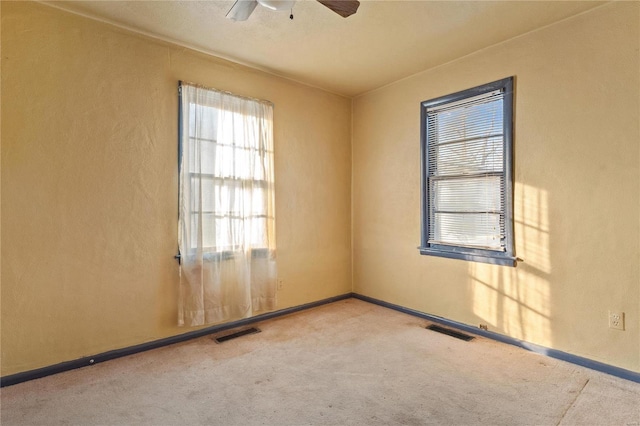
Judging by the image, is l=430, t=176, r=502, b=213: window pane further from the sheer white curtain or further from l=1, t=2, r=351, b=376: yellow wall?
l=1, t=2, r=351, b=376: yellow wall

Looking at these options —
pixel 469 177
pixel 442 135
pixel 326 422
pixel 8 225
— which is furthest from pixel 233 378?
pixel 442 135

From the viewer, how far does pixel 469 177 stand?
3.37 metres

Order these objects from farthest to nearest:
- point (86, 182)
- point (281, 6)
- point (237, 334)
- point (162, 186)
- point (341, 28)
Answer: point (237, 334)
point (162, 186)
point (341, 28)
point (86, 182)
point (281, 6)

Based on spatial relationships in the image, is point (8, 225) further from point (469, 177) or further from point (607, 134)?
point (607, 134)

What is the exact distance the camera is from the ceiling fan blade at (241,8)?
2.09 metres

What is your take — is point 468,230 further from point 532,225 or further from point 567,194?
point 567,194

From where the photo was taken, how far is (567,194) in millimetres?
2715

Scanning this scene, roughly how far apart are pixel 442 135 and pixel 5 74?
3743 millimetres

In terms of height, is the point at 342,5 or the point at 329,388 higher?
the point at 342,5

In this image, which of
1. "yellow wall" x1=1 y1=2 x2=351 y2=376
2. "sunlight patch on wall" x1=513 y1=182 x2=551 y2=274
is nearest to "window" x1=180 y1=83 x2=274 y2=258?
"yellow wall" x1=1 y1=2 x2=351 y2=376

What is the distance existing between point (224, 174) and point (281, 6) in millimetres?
1713

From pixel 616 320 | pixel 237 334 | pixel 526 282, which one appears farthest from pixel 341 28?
pixel 616 320

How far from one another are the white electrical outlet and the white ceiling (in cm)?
233

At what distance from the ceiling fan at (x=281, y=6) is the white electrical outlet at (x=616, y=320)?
112 inches
